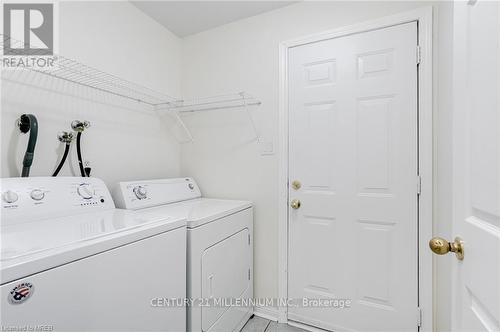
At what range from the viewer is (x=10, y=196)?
1.12 meters

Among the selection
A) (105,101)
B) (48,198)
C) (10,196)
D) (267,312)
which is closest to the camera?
(10,196)

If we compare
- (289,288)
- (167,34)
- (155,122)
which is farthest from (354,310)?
(167,34)

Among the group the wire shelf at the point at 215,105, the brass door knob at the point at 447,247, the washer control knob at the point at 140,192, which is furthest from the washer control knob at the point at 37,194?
the brass door knob at the point at 447,247

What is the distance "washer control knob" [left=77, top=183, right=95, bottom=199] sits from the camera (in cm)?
139

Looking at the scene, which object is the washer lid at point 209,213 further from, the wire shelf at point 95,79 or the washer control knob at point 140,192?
the wire shelf at point 95,79

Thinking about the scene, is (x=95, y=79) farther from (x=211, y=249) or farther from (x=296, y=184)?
(x=296, y=184)

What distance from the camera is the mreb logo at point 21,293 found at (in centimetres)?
67

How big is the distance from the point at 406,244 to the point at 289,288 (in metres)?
0.92

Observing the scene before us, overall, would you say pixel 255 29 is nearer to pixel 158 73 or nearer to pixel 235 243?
pixel 158 73

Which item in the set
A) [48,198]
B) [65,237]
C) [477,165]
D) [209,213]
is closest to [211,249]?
[209,213]

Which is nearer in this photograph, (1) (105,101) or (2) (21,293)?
A: (2) (21,293)

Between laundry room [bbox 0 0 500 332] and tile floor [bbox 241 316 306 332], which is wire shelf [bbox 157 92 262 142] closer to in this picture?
laundry room [bbox 0 0 500 332]

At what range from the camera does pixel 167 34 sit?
2311 mm

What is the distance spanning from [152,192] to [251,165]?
0.82 m
